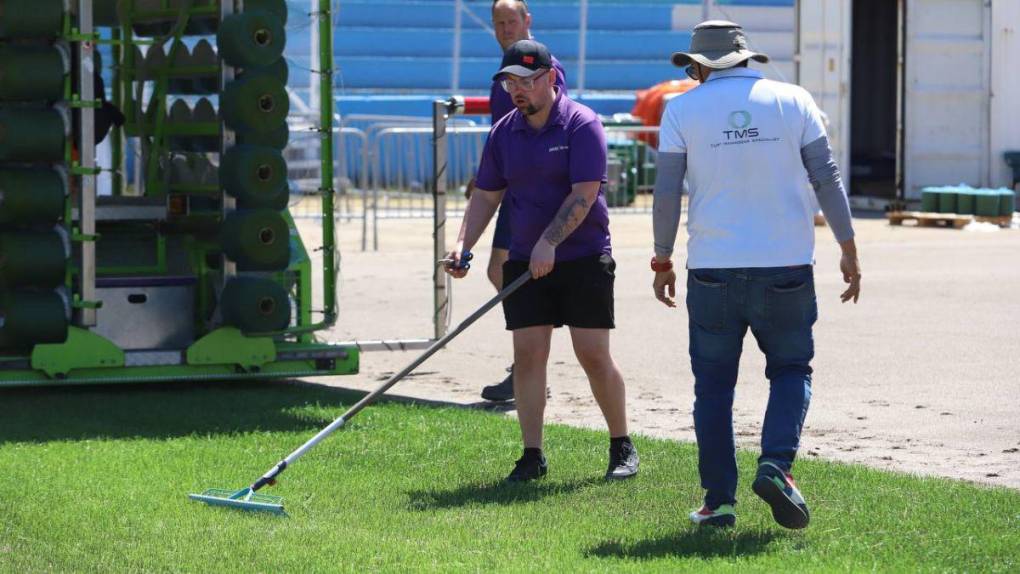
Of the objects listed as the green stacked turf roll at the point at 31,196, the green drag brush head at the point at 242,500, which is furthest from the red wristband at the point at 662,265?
the green stacked turf roll at the point at 31,196

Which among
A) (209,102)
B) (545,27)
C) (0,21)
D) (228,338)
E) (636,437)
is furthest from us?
(545,27)

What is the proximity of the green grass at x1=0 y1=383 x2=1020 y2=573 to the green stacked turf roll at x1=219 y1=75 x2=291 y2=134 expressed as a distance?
60.7 inches

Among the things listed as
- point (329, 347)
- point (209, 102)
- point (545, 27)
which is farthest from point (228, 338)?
point (545, 27)

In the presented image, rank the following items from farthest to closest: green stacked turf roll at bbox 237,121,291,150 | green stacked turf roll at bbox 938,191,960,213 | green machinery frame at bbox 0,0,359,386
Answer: green stacked turf roll at bbox 938,191,960,213 → green stacked turf roll at bbox 237,121,291,150 → green machinery frame at bbox 0,0,359,386

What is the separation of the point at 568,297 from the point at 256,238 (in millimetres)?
2537

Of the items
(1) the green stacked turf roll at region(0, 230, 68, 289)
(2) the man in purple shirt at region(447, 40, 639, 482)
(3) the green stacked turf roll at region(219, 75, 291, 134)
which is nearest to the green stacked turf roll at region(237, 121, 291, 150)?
(3) the green stacked turf roll at region(219, 75, 291, 134)

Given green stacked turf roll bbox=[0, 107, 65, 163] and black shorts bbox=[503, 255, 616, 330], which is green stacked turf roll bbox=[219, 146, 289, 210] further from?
black shorts bbox=[503, 255, 616, 330]

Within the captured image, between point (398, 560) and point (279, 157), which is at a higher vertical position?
point (279, 157)

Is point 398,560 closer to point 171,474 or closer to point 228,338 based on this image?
point 171,474

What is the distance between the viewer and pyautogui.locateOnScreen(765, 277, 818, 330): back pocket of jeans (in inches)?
236

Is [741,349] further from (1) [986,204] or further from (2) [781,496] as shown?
(1) [986,204]

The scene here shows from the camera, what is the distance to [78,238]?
8.91 meters

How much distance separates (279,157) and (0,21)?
1.55 metres

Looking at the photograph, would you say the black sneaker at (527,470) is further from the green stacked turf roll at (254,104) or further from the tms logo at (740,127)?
the green stacked turf roll at (254,104)
